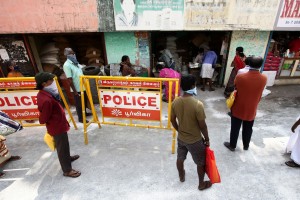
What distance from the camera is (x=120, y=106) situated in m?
4.27

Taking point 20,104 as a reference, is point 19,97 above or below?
above

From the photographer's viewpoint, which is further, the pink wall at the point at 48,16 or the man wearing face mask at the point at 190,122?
the pink wall at the point at 48,16

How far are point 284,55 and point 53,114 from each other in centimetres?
788

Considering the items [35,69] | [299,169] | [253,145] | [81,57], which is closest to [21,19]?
[35,69]

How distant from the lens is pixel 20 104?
4.46 metres

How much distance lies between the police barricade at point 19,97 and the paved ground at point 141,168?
787mm

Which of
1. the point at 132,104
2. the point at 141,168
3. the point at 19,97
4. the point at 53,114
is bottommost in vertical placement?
the point at 141,168

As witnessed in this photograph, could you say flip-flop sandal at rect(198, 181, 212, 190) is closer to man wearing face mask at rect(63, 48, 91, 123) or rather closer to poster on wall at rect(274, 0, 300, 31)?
man wearing face mask at rect(63, 48, 91, 123)

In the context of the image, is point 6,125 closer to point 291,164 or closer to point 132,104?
point 132,104

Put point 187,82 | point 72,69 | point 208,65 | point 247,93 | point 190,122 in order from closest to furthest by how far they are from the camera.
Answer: point 187,82
point 190,122
point 247,93
point 72,69
point 208,65

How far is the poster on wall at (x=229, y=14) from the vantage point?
5.90 m

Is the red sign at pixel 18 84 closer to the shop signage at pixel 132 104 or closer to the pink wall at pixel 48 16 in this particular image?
the shop signage at pixel 132 104

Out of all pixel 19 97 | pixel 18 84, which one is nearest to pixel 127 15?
pixel 18 84

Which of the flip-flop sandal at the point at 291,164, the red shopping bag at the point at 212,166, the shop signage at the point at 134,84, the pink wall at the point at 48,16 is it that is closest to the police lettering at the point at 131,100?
the shop signage at the point at 134,84
